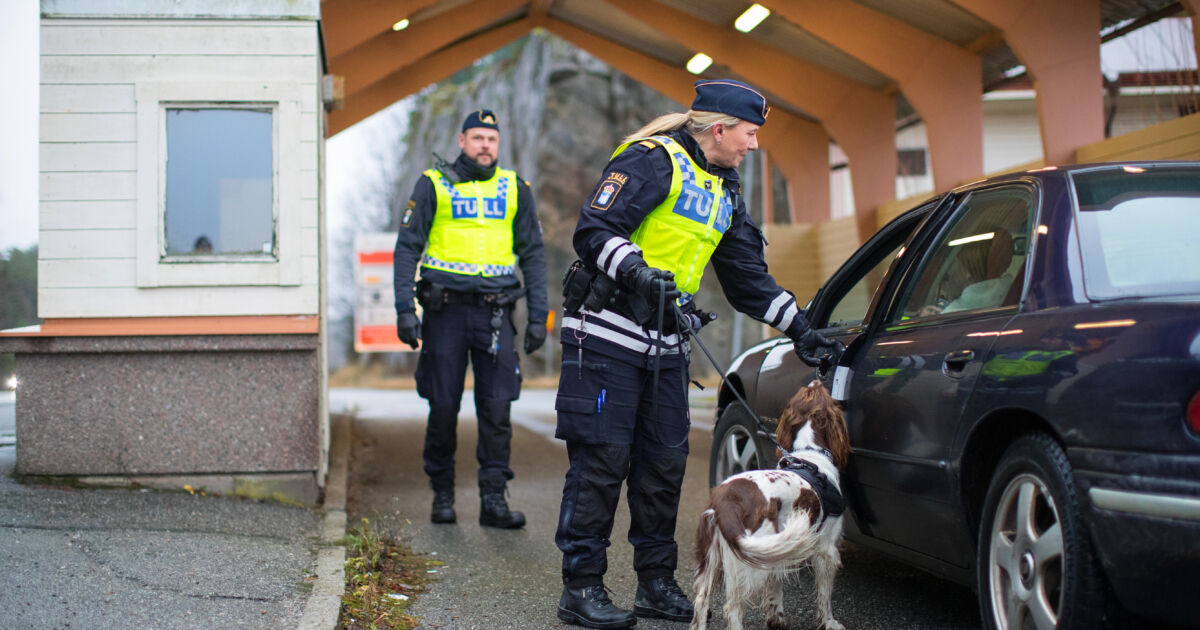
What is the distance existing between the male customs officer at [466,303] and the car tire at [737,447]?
4.65ft

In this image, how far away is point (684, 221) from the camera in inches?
163

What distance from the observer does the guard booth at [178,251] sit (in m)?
6.10

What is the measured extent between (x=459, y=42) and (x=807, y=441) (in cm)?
1159

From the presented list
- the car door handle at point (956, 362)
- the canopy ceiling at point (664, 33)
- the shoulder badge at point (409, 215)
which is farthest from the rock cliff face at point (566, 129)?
the car door handle at point (956, 362)

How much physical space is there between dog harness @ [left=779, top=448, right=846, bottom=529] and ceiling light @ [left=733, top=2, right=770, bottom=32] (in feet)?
28.0

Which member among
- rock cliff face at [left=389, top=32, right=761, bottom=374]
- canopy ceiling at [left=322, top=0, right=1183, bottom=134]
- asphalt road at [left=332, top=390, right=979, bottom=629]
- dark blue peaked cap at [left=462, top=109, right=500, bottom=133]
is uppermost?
rock cliff face at [left=389, top=32, right=761, bottom=374]

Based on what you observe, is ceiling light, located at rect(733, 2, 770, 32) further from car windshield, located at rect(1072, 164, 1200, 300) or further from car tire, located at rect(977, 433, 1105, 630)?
car tire, located at rect(977, 433, 1105, 630)

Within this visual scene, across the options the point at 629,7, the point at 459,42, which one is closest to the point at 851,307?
the point at 629,7

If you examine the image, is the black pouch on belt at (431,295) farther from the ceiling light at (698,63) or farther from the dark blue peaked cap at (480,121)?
the ceiling light at (698,63)

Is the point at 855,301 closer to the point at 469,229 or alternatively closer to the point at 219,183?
the point at 469,229

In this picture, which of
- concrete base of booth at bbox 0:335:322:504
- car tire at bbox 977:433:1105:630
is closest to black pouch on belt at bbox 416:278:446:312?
concrete base of booth at bbox 0:335:322:504

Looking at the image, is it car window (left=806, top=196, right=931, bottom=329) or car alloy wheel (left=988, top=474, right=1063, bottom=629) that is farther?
car window (left=806, top=196, right=931, bottom=329)

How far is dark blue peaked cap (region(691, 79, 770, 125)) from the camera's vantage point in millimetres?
4086

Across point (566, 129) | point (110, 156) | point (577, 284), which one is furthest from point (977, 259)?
point (566, 129)
